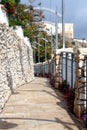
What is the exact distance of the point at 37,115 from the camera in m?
13.6

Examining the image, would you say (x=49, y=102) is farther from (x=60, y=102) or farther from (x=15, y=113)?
(x=15, y=113)

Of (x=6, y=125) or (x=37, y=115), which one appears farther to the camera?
(x=37, y=115)

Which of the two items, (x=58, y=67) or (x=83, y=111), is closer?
(x=83, y=111)

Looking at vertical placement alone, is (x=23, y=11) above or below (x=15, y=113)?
below

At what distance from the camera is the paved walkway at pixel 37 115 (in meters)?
11.8

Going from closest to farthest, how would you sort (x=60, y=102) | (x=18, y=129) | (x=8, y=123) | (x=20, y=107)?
(x=18, y=129) → (x=8, y=123) → (x=20, y=107) → (x=60, y=102)

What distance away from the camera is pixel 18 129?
11.5 metres

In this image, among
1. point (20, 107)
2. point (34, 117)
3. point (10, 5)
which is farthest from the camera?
point (10, 5)

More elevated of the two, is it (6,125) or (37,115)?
(6,125)

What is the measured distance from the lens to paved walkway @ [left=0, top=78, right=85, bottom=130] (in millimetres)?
11837

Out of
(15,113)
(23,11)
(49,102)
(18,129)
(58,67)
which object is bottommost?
(23,11)

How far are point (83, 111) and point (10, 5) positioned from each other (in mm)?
14580

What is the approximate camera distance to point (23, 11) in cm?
4522

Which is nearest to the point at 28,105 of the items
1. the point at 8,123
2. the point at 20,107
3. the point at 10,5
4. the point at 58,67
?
the point at 20,107
